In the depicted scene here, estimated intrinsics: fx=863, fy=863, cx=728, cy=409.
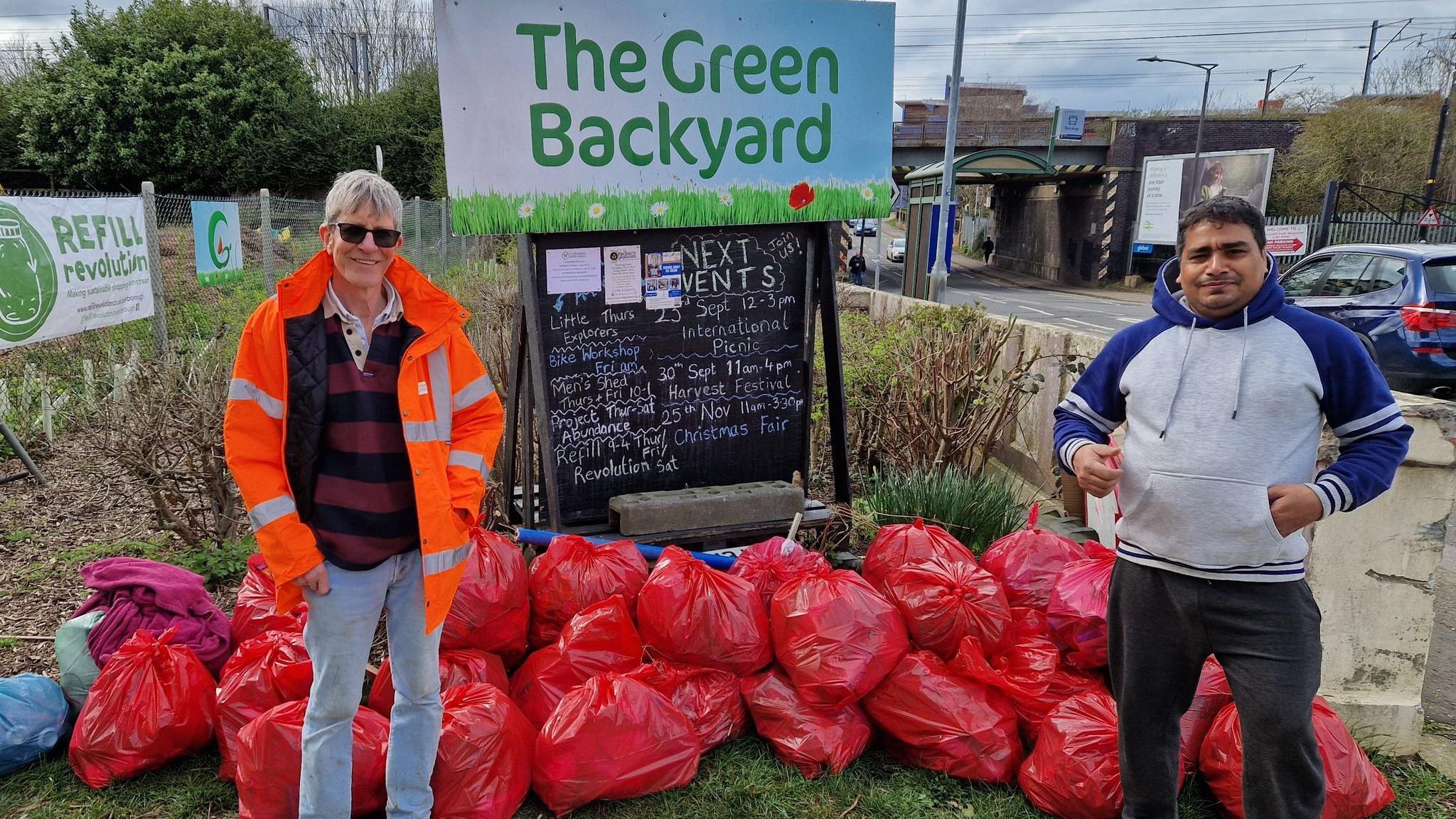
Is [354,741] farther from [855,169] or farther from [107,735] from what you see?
[855,169]

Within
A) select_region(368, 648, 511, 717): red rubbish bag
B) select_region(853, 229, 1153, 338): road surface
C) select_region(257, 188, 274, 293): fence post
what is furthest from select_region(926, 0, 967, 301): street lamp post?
select_region(368, 648, 511, 717): red rubbish bag

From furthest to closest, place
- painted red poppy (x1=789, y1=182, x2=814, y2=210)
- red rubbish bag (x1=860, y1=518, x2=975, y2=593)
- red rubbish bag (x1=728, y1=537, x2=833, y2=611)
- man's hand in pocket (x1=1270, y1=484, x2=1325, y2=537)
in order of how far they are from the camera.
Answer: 1. painted red poppy (x1=789, y1=182, x2=814, y2=210)
2. red rubbish bag (x1=860, y1=518, x2=975, y2=593)
3. red rubbish bag (x1=728, y1=537, x2=833, y2=611)
4. man's hand in pocket (x1=1270, y1=484, x2=1325, y2=537)

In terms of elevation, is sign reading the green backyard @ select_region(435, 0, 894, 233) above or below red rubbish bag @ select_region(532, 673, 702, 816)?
above

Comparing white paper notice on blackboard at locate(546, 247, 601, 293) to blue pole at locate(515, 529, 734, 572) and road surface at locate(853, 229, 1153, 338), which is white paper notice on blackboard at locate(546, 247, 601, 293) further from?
road surface at locate(853, 229, 1153, 338)

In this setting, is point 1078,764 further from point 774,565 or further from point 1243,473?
point 774,565

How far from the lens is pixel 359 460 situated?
6.79 ft

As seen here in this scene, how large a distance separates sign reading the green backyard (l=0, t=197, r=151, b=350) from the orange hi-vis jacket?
14.8ft

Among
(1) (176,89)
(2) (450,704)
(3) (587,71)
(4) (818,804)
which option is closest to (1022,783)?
(4) (818,804)

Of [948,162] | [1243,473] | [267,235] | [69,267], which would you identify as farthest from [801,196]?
[948,162]

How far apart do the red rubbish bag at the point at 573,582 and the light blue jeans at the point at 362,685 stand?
2.82 feet

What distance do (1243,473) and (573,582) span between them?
2.17 m

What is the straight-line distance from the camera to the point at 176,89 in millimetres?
23828

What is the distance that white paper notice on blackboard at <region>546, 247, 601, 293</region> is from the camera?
379cm

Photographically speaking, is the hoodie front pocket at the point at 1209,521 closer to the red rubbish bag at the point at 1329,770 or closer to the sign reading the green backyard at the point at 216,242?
the red rubbish bag at the point at 1329,770
